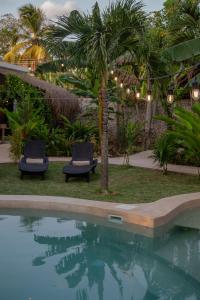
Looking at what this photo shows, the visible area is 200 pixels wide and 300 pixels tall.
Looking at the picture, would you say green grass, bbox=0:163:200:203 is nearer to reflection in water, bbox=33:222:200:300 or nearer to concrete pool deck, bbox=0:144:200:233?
concrete pool deck, bbox=0:144:200:233

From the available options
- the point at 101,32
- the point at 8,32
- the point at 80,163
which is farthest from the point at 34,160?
the point at 8,32

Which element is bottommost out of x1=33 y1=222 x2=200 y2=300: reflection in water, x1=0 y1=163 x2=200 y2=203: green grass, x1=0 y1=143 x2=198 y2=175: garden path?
x1=33 y1=222 x2=200 y2=300: reflection in water

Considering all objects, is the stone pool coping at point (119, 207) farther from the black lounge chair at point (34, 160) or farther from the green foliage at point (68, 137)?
the green foliage at point (68, 137)

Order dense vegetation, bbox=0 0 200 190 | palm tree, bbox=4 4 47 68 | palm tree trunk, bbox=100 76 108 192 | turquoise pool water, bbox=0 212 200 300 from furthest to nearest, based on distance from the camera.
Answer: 1. palm tree, bbox=4 4 47 68
2. palm tree trunk, bbox=100 76 108 192
3. dense vegetation, bbox=0 0 200 190
4. turquoise pool water, bbox=0 212 200 300

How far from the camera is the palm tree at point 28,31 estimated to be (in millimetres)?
37312

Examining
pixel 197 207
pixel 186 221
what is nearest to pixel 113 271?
pixel 186 221

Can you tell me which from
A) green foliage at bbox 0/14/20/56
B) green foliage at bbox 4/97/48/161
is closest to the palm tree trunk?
green foliage at bbox 4/97/48/161

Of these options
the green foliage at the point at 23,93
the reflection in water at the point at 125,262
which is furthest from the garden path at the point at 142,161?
the reflection in water at the point at 125,262

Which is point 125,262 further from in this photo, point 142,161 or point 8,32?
point 8,32

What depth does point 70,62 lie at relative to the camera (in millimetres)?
9680

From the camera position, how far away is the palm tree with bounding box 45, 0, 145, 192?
8812 millimetres

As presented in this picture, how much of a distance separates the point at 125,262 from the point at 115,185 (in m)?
4.53

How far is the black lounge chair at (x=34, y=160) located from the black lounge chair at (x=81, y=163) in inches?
29.5

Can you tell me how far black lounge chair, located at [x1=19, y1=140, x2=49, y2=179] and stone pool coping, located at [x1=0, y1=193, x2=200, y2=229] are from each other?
92.2 inches
